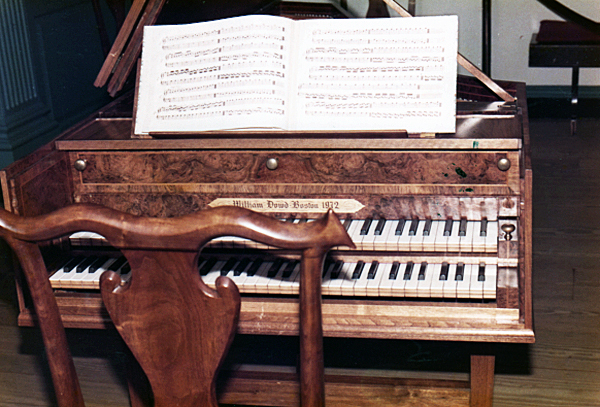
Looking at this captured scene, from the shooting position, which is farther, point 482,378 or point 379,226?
point 482,378

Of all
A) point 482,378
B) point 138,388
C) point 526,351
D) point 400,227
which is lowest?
point 526,351

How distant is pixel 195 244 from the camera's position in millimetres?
1071

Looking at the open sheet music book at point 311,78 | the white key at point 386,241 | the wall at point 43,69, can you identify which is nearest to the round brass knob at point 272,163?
the open sheet music book at point 311,78

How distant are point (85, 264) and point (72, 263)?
0.15ft

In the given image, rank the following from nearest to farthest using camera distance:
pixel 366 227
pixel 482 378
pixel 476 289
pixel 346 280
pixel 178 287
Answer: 1. pixel 178 287
2. pixel 476 289
3. pixel 346 280
4. pixel 366 227
5. pixel 482 378

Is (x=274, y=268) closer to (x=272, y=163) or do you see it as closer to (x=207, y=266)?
(x=207, y=266)

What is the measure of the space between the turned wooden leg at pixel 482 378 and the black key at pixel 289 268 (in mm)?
620

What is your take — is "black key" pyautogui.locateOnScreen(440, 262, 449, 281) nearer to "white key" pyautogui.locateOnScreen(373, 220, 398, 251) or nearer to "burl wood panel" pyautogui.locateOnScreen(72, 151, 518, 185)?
"white key" pyautogui.locateOnScreen(373, 220, 398, 251)

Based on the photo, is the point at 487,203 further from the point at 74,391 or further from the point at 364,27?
the point at 74,391

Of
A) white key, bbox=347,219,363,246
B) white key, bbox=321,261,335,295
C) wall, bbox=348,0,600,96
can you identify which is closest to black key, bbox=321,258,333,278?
white key, bbox=321,261,335,295

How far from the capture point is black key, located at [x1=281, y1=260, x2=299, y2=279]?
1.93m

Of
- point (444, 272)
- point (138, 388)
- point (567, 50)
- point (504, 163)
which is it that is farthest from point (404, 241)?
point (567, 50)

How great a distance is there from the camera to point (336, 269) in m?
1.97

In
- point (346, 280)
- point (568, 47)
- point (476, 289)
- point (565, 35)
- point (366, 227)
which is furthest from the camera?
point (565, 35)
